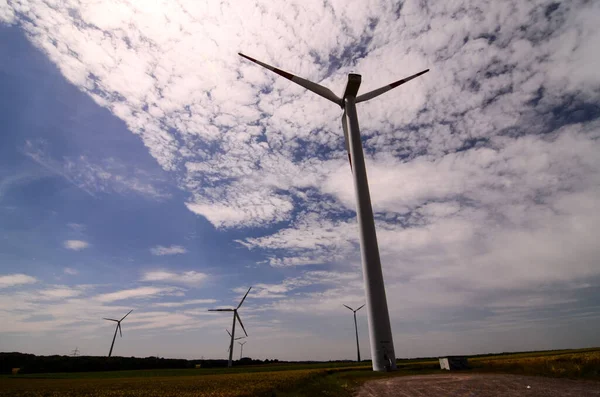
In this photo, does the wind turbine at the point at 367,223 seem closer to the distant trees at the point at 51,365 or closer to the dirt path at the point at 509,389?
the dirt path at the point at 509,389

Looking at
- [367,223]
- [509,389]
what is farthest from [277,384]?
[367,223]

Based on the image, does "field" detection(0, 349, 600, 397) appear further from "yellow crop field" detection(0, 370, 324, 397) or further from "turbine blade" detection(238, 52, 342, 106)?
"turbine blade" detection(238, 52, 342, 106)

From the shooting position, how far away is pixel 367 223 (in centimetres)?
4422

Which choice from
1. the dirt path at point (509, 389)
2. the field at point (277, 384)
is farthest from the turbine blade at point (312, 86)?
the dirt path at point (509, 389)

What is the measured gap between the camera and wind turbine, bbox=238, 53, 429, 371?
1527 inches

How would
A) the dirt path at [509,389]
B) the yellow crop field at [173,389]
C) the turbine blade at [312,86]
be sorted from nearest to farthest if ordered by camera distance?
the dirt path at [509,389], the yellow crop field at [173,389], the turbine blade at [312,86]

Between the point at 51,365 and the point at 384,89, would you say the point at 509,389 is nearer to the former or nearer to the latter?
the point at 384,89

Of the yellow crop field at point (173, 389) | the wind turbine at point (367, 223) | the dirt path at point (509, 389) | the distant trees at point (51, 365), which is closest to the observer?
the dirt path at point (509, 389)

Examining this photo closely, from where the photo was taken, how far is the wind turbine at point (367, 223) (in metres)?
38.8

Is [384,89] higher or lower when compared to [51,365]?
higher

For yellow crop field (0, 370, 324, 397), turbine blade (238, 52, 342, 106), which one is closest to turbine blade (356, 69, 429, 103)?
turbine blade (238, 52, 342, 106)

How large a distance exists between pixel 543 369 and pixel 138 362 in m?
166

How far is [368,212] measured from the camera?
148ft

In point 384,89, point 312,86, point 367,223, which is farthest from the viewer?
point 384,89
